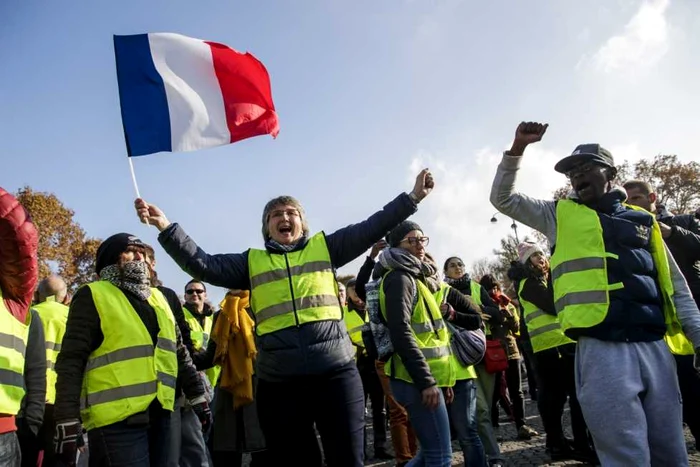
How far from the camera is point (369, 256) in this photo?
19.0 ft

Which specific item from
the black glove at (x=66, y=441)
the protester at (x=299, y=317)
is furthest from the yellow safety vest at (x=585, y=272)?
the black glove at (x=66, y=441)

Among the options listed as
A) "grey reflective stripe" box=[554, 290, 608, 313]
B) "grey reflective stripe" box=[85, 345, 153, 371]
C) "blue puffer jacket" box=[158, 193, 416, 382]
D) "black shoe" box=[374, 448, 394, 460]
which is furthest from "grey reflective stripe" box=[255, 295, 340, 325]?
"black shoe" box=[374, 448, 394, 460]

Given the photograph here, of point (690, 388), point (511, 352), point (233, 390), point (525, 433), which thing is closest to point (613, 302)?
point (690, 388)

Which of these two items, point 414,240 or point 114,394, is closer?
point 114,394

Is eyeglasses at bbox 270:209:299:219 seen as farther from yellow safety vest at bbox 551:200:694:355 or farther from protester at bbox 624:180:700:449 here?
protester at bbox 624:180:700:449

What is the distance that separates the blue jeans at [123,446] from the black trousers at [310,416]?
2.23 feet

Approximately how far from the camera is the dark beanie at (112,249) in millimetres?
3727

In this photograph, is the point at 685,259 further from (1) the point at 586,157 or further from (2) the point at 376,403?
(2) the point at 376,403

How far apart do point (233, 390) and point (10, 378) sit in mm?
3136

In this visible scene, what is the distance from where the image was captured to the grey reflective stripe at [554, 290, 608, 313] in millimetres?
3084

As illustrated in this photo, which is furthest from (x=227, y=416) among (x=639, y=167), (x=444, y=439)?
(x=639, y=167)

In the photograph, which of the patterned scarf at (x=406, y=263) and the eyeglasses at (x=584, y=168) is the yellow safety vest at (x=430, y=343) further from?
the eyeglasses at (x=584, y=168)

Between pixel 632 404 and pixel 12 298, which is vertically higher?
pixel 12 298

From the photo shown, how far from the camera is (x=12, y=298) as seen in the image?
2748mm
